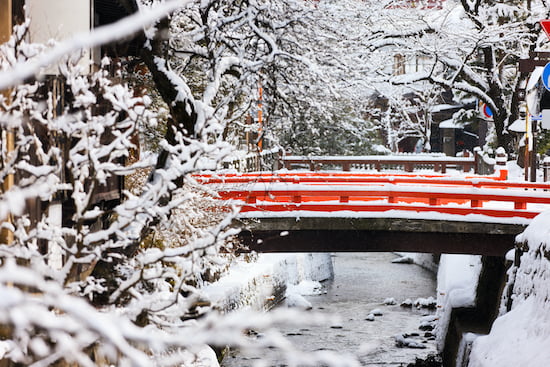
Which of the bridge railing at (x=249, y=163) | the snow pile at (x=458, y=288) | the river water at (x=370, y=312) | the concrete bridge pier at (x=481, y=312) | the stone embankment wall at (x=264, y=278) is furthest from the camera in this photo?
the bridge railing at (x=249, y=163)

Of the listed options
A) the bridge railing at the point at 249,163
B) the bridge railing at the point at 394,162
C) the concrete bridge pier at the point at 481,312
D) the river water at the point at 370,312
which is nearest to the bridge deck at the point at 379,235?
the concrete bridge pier at the point at 481,312

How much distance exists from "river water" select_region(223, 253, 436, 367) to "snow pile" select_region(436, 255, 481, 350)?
2.17ft

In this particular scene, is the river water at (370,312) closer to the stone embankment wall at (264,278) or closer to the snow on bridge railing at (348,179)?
the stone embankment wall at (264,278)

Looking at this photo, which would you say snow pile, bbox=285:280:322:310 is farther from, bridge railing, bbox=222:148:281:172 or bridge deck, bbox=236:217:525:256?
bridge deck, bbox=236:217:525:256

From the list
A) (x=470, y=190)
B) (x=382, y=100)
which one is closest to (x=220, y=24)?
(x=470, y=190)

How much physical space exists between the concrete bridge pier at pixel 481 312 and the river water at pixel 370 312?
1.37m

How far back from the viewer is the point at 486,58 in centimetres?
2709

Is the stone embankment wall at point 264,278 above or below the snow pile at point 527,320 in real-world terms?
below

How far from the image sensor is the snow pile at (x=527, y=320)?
36.3ft

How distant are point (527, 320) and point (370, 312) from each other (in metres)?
11.0

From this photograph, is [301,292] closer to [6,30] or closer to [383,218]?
[383,218]

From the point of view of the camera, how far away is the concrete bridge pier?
16328mm

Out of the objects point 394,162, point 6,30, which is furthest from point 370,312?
point 6,30

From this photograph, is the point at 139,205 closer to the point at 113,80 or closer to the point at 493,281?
the point at 113,80
